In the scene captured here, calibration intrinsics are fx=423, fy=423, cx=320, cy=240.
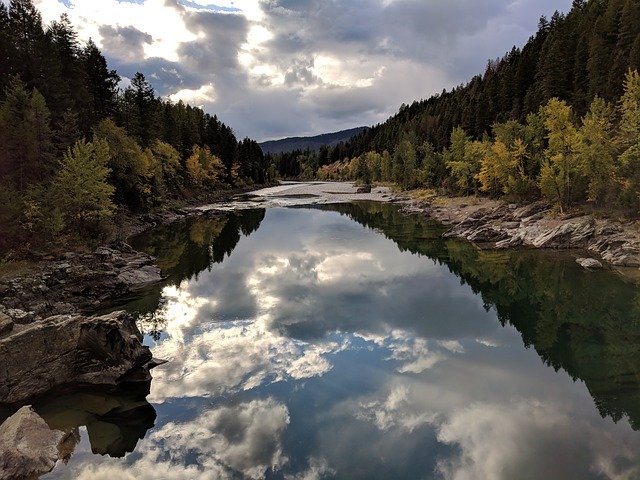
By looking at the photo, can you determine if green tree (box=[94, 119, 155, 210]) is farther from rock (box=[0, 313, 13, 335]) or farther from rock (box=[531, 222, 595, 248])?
rock (box=[531, 222, 595, 248])

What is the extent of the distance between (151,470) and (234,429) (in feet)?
10.8

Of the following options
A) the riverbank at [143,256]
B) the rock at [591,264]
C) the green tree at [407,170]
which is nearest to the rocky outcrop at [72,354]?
the riverbank at [143,256]

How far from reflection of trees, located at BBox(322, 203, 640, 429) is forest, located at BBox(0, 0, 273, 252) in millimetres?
37078

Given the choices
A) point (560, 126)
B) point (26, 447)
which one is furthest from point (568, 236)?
point (26, 447)

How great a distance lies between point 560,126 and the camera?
2103 inches

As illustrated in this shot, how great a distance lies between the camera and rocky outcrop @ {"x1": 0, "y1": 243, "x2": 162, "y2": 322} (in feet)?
87.4

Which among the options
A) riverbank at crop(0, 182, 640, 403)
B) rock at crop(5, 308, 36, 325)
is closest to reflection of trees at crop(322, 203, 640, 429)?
riverbank at crop(0, 182, 640, 403)

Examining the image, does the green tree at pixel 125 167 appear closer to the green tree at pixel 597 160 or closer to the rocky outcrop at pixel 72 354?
the rocky outcrop at pixel 72 354

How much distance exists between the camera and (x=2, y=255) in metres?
32.0

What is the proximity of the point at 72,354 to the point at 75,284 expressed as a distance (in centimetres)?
1343

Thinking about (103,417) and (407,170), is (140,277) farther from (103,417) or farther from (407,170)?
(407,170)

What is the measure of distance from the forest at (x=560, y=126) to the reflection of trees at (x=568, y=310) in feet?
42.3

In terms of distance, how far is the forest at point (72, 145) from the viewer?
125 feet

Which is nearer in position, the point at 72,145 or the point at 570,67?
the point at 72,145
